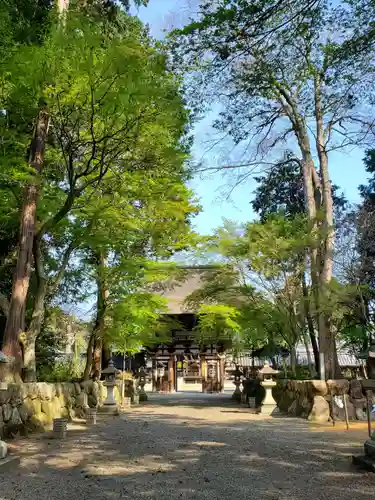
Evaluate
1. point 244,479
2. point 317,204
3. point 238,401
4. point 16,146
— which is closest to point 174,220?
point 317,204

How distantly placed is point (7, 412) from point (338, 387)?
7.07m

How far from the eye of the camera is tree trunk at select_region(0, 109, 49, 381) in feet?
27.0

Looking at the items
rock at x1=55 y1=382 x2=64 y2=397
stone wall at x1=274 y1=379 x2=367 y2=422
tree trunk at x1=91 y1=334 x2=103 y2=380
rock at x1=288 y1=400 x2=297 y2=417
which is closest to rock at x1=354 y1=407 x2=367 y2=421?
stone wall at x1=274 y1=379 x2=367 y2=422

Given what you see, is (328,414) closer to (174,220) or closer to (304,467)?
(304,467)

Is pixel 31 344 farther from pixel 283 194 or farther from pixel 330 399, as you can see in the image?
pixel 283 194

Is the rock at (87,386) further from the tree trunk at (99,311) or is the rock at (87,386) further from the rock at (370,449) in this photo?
the rock at (370,449)

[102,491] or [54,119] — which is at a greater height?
[54,119]

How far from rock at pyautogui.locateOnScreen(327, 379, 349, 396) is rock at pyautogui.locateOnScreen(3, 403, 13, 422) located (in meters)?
6.87

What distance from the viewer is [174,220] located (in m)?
13.4

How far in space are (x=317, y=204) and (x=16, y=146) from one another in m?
8.66

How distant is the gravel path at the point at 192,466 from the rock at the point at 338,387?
1.98 metres

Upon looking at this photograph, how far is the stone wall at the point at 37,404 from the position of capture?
720cm

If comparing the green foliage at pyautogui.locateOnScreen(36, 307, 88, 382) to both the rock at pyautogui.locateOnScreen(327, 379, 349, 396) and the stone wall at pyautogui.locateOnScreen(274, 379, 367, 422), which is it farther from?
the rock at pyautogui.locateOnScreen(327, 379, 349, 396)

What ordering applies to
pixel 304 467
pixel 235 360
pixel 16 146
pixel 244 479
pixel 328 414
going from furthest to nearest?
1. pixel 235 360
2. pixel 328 414
3. pixel 16 146
4. pixel 304 467
5. pixel 244 479
